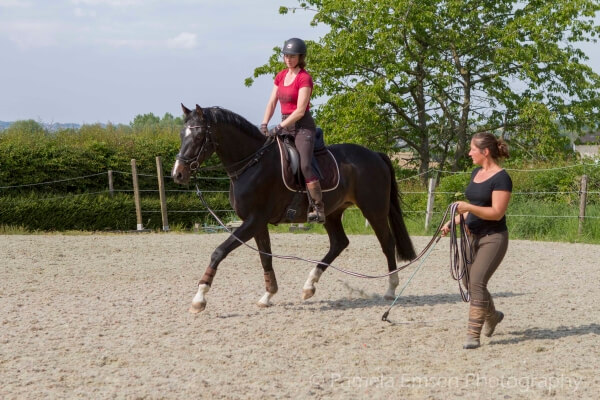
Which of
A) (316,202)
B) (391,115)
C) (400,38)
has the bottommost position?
(316,202)

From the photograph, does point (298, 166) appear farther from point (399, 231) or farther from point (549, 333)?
point (549, 333)

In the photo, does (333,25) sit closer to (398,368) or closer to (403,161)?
(403,161)

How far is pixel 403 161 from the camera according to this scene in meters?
27.2

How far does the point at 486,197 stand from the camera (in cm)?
549

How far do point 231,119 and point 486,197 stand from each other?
273cm

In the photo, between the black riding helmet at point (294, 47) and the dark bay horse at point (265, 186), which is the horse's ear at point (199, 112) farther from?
the black riding helmet at point (294, 47)

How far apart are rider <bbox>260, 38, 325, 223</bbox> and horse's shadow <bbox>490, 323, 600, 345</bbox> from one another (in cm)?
230

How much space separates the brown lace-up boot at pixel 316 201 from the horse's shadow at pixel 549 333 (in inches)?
88.0

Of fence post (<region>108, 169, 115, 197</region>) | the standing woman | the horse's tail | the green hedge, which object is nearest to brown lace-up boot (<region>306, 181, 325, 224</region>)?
the horse's tail

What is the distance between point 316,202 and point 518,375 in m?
3.06

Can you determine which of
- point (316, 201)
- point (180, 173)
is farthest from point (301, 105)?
point (180, 173)

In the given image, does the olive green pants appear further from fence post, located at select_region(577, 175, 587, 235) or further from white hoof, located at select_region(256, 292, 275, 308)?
fence post, located at select_region(577, 175, 587, 235)

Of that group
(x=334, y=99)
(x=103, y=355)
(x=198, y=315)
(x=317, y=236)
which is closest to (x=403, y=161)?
(x=334, y=99)

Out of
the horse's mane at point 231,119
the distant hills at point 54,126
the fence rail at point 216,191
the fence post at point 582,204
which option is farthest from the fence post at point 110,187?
the horse's mane at point 231,119
